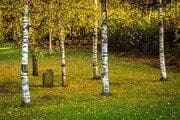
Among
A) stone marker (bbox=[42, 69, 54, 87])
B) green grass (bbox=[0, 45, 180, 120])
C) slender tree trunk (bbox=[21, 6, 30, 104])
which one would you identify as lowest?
green grass (bbox=[0, 45, 180, 120])

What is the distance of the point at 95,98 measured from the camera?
30.4 metres

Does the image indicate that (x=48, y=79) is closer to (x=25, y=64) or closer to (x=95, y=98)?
(x=95, y=98)

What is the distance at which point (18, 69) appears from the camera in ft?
182

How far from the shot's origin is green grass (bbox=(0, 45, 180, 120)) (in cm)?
2403

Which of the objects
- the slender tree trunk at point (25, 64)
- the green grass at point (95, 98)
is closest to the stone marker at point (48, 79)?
the green grass at point (95, 98)

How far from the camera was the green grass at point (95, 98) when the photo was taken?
78.8 feet

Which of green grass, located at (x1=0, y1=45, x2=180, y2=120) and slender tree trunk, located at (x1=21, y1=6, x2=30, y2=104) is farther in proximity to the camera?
slender tree trunk, located at (x1=21, y1=6, x2=30, y2=104)

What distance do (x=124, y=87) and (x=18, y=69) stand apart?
879 inches

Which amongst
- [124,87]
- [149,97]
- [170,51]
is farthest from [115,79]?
[170,51]

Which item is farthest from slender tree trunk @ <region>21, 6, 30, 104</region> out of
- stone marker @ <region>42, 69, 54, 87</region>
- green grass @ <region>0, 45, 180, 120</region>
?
stone marker @ <region>42, 69, 54, 87</region>

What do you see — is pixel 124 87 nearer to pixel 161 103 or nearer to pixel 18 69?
pixel 161 103

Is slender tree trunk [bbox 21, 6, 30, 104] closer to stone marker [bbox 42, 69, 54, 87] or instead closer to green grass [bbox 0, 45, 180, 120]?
green grass [bbox 0, 45, 180, 120]

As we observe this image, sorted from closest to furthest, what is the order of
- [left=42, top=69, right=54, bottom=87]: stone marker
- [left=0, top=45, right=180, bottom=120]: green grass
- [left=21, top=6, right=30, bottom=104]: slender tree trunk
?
1. [left=0, top=45, right=180, bottom=120]: green grass
2. [left=21, top=6, right=30, bottom=104]: slender tree trunk
3. [left=42, top=69, right=54, bottom=87]: stone marker

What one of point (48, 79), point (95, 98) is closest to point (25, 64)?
point (95, 98)
